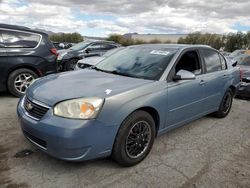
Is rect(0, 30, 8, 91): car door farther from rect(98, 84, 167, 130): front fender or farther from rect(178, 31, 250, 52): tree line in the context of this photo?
rect(178, 31, 250, 52): tree line

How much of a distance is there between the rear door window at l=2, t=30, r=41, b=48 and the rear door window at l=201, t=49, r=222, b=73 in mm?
4192

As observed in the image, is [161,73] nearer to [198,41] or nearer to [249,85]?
[249,85]

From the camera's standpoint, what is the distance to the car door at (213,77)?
15.3 ft

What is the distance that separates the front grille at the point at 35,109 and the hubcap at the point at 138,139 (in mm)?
1059

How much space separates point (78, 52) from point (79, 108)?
8.56 m

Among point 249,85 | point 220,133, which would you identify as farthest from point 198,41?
point 220,133

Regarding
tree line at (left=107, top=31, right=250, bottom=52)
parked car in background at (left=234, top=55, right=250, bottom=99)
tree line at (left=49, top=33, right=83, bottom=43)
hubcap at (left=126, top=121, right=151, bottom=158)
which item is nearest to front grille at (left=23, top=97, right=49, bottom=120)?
hubcap at (left=126, top=121, right=151, bottom=158)

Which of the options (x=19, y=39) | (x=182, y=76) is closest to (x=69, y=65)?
(x=19, y=39)

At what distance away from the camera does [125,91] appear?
314 cm

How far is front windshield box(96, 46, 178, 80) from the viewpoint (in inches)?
149

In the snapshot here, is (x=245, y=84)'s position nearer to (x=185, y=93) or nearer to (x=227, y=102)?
(x=227, y=102)

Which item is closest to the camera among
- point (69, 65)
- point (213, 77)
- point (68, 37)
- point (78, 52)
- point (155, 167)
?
point (155, 167)

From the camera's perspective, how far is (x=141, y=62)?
4.06m

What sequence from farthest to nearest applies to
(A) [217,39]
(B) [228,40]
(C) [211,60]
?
(A) [217,39]
(B) [228,40]
(C) [211,60]
